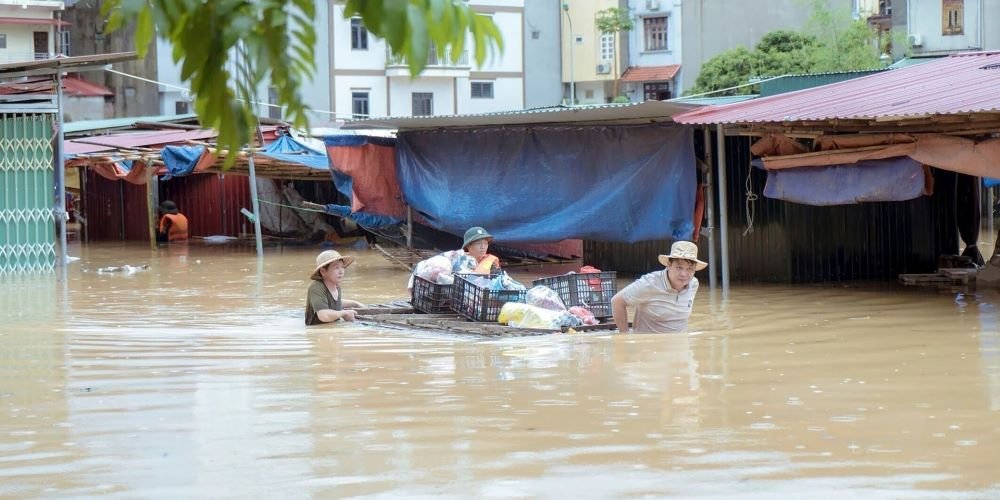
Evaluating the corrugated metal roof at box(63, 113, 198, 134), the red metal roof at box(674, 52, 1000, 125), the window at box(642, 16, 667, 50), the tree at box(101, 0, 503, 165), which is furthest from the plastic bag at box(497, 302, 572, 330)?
the window at box(642, 16, 667, 50)

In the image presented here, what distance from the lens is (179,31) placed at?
279cm

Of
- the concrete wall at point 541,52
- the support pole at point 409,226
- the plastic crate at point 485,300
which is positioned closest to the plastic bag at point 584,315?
the plastic crate at point 485,300

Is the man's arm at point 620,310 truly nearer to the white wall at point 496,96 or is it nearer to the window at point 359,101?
the window at point 359,101

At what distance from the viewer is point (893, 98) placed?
1304cm

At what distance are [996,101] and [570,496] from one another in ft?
25.5

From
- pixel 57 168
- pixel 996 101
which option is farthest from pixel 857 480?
pixel 57 168

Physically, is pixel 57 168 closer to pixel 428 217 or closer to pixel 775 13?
pixel 428 217

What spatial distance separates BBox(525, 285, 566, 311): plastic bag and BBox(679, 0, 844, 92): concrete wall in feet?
134

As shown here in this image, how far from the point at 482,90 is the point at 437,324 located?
4474 centimetres

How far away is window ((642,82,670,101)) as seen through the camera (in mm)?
56094

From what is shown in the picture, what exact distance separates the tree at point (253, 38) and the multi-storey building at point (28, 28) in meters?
46.2

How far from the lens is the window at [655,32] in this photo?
184ft

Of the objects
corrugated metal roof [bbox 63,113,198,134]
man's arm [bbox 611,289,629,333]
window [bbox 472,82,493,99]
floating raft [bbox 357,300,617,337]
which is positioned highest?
window [bbox 472,82,493,99]

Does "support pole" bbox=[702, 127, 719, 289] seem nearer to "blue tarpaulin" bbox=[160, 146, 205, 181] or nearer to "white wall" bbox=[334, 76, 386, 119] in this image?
"blue tarpaulin" bbox=[160, 146, 205, 181]
